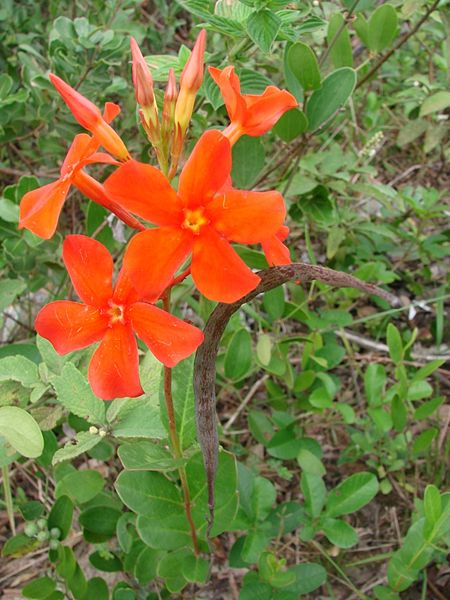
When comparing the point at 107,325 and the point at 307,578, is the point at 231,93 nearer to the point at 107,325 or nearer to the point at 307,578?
the point at 107,325

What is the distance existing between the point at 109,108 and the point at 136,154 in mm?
1522

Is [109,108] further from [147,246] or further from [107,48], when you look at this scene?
[107,48]

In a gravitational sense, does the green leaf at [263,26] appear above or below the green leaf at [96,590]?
above

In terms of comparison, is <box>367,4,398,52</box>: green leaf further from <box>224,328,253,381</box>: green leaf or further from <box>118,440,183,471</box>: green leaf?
<box>118,440,183,471</box>: green leaf

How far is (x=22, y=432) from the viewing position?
1.18 m

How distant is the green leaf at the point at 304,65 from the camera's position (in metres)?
1.68

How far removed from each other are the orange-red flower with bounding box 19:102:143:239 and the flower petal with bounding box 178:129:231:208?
0.44 ft

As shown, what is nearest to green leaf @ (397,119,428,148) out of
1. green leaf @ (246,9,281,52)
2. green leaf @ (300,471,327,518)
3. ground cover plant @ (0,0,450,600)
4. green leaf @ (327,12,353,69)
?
ground cover plant @ (0,0,450,600)

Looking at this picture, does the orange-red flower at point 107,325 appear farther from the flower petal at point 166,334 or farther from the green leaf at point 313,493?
the green leaf at point 313,493

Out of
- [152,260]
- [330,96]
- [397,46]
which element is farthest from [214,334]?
[397,46]

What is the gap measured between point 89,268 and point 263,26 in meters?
0.67

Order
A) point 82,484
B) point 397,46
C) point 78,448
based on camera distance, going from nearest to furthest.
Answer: point 78,448, point 82,484, point 397,46

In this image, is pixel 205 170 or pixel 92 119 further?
pixel 92 119

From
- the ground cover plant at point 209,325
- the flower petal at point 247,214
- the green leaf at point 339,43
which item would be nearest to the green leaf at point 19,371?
the ground cover plant at point 209,325
